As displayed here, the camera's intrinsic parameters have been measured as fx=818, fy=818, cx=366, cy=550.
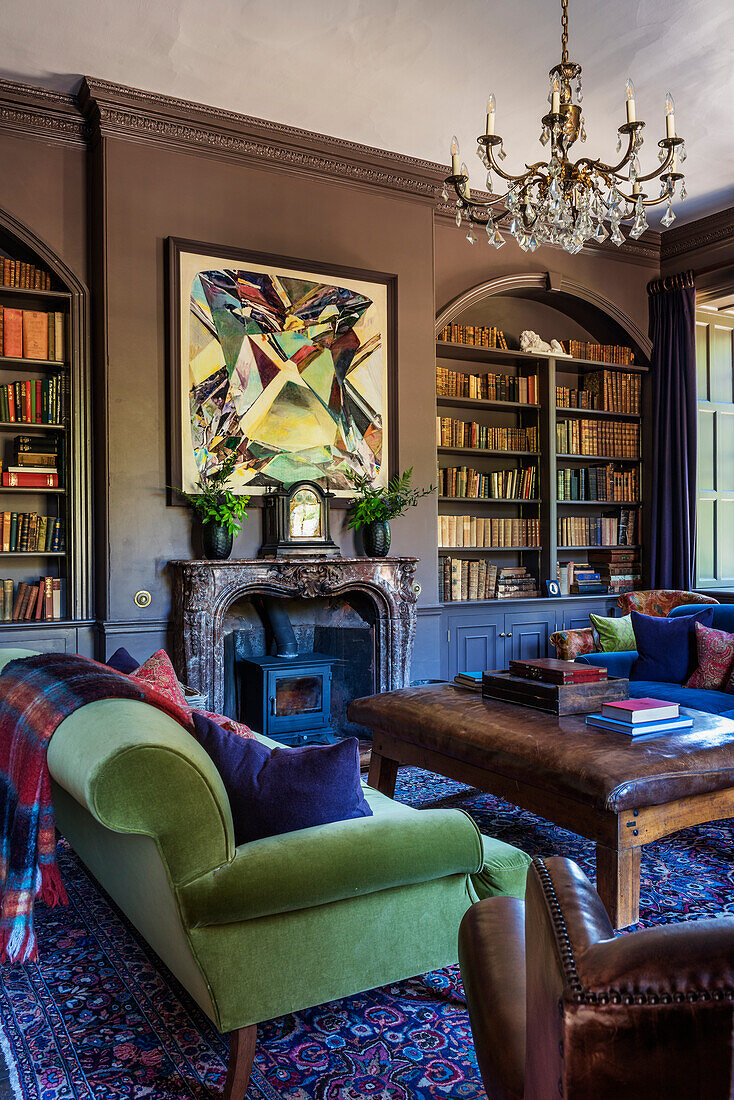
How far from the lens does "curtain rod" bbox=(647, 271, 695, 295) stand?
6043 millimetres

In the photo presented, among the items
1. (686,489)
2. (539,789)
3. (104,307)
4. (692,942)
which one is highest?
(104,307)

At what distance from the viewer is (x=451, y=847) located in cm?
188

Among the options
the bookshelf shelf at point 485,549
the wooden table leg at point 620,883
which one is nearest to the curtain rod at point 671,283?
the bookshelf shelf at point 485,549

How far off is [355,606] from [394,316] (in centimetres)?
181

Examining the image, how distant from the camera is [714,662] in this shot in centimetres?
401

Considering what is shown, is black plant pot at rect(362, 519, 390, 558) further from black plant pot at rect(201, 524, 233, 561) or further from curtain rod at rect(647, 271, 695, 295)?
curtain rod at rect(647, 271, 695, 295)

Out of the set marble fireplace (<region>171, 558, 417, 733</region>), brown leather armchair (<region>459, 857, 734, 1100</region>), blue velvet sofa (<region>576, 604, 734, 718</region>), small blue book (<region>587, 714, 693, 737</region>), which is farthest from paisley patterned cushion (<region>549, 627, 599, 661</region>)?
brown leather armchair (<region>459, 857, 734, 1100</region>)

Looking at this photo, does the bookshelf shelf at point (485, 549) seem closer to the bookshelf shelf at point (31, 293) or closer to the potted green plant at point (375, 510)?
the potted green plant at point (375, 510)

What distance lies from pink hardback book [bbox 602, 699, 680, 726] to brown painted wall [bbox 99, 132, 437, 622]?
236 cm

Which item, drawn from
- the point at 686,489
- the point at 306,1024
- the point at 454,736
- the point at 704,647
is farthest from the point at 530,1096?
the point at 686,489

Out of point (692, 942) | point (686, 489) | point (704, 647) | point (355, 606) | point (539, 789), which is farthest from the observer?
point (686, 489)

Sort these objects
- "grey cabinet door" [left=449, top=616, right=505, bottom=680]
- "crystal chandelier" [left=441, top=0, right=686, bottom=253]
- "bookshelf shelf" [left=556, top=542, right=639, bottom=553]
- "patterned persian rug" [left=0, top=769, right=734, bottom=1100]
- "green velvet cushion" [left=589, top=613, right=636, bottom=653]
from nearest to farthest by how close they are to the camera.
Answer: "patterned persian rug" [left=0, top=769, right=734, bottom=1100] < "crystal chandelier" [left=441, top=0, right=686, bottom=253] < "green velvet cushion" [left=589, top=613, right=636, bottom=653] < "grey cabinet door" [left=449, top=616, right=505, bottom=680] < "bookshelf shelf" [left=556, top=542, right=639, bottom=553]

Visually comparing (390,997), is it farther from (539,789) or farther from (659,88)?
(659,88)

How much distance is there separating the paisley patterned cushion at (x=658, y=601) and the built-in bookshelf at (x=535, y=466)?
84cm
